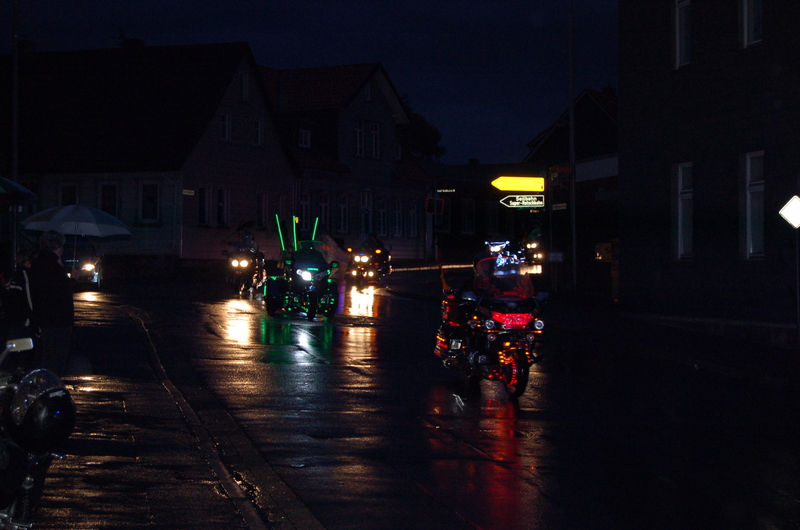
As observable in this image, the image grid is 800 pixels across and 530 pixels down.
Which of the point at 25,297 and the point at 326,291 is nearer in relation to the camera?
the point at 25,297

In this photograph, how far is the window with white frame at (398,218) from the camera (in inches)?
2249

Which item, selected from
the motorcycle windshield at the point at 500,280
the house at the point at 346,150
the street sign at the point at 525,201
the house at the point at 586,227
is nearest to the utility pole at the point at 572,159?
the house at the point at 586,227

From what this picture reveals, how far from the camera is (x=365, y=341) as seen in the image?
1897 cm

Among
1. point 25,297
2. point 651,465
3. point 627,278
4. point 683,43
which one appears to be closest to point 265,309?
point 627,278

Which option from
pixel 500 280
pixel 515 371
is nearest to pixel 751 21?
pixel 500 280

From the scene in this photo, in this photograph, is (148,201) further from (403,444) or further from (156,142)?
(403,444)

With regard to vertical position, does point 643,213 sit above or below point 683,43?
below

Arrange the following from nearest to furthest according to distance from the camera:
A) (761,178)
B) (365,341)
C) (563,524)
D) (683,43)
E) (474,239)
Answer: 1. (563,524)
2. (365,341)
3. (761,178)
4. (683,43)
5. (474,239)

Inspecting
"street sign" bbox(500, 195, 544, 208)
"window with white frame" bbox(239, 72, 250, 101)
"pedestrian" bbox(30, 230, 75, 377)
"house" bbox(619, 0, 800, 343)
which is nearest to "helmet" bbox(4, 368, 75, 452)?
"pedestrian" bbox(30, 230, 75, 377)

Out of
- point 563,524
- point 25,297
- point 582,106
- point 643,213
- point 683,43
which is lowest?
point 563,524

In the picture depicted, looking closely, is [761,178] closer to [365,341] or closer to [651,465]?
[365,341]

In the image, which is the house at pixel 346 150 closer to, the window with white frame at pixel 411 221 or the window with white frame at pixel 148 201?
the window with white frame at pixel 411 221

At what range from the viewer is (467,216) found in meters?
64.9

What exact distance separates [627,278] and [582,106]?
31.7 meters
